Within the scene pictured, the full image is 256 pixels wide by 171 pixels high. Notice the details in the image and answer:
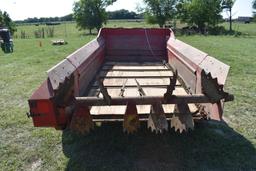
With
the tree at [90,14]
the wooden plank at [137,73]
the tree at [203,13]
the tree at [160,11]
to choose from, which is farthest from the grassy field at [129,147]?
the tree at [90,14]

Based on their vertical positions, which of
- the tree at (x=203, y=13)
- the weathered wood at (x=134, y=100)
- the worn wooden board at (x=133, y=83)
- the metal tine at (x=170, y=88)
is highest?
the tree at (x=203, y=13)

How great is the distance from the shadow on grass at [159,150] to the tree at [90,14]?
35.3 meters

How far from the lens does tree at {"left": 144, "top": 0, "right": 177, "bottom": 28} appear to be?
35.6 meters

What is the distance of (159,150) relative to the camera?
3.01 m

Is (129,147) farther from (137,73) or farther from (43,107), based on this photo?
(137,73)

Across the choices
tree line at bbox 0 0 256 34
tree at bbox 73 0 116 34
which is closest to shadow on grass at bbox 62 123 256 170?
tree line at bbox 0 0 256 34

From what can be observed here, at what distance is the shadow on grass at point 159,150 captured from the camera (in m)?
2.75

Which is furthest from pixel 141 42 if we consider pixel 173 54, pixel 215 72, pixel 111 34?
pixel 215 72

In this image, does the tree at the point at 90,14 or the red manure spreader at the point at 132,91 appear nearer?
the red manure spreader at the point at 132,91

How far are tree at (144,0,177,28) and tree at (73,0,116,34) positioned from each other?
653cm

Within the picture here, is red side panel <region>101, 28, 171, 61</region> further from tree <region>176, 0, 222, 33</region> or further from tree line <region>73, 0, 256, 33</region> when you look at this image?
tree <region>176, 0, 222, 33</region>

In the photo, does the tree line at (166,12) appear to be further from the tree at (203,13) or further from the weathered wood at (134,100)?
the weathered wood at (134,100)

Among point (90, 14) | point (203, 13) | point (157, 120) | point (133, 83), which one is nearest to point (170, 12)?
point (203, 13)

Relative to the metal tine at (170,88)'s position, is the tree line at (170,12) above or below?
above
